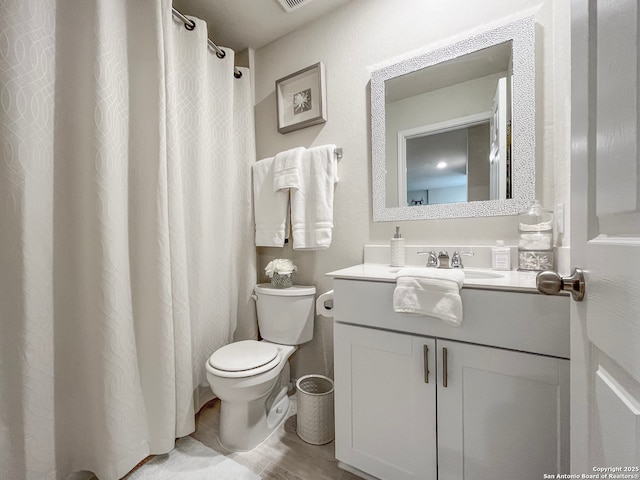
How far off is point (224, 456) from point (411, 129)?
180 cm

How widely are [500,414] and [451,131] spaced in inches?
44.6

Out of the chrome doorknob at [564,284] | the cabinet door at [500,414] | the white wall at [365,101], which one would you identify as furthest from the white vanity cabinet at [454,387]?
the white wall at [365,101]

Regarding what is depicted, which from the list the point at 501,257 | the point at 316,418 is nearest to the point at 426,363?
the point at 501,257

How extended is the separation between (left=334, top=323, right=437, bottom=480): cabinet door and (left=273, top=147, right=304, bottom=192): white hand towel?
825 mm

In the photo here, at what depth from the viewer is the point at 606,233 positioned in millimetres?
402

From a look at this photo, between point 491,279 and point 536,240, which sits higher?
point 536,240

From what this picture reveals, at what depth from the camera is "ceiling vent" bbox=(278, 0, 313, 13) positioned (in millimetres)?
1420

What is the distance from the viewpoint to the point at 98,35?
96 cm

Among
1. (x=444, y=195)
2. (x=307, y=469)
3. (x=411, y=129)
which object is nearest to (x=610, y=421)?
(x=444, y=195)

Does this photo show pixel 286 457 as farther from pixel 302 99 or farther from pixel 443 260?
pixel 302 99

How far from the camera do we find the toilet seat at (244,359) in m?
1.14

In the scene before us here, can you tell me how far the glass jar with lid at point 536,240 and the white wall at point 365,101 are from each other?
0.07m

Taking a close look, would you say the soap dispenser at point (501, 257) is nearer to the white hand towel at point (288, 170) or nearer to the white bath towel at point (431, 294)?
the white bath towel at point (431, 294)

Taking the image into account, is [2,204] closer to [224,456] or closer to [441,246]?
[224,456]
